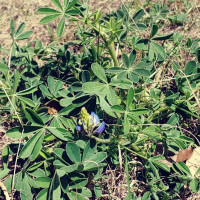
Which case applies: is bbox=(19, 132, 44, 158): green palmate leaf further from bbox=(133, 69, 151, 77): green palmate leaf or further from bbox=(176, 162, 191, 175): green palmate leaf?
bbox=(176, 162, 191, 175): green palmate leaf

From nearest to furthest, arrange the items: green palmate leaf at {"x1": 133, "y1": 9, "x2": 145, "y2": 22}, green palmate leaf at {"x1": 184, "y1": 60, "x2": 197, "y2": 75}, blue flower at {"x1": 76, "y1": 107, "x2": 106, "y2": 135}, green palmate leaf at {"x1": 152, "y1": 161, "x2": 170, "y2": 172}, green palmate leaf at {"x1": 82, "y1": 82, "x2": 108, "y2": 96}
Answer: blue flower at {"x1": 76, "y1": 107, "x2": 106, "y2": 135} → green palmate leaf at {"x1": 82, "y1": 82, "x2": 108, "y2": 96} → green palmate leaf at {"x1": 152, "y1": 161, "x2": 170, "y2": 172} → green palmate leaf at {"x1": 184, "y1": 60, "x2": 197, "y2": 75} → green palmate leaf at {"x1": 133, "y1": 9, "x2": 145, "y2": 22}

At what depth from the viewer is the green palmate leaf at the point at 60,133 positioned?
1527 mm

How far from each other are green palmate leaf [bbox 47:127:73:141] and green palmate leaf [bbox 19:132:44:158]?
0.06 m

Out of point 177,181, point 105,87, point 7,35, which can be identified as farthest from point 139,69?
point 7,35

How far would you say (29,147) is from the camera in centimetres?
150

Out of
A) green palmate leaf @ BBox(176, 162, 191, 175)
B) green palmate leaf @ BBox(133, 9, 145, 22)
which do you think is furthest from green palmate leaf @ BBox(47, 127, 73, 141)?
green palmate leaf @ BBox(133, 9, 145, 22)

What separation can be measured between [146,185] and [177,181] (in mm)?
190

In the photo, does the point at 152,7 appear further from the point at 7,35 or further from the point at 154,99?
the point at 7,35

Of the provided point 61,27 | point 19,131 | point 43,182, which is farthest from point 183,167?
point 61,27

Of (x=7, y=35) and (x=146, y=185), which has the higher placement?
(x=7, y=35)

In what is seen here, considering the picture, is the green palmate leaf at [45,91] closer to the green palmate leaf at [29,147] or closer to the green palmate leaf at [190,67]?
the green palmate leaf at [29,147]

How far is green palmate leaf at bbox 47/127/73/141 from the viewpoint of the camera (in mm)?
1527

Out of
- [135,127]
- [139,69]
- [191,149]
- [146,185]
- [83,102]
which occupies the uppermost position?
[139,69]

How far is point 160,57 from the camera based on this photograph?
194 centimetres
